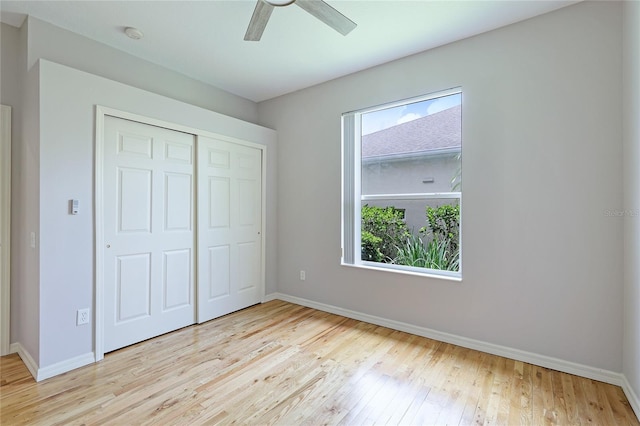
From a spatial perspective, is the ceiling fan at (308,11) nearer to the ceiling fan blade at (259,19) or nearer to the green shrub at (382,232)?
the ceiling fan blade at (259,19)

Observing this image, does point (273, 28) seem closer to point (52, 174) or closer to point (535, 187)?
point (52, 174)

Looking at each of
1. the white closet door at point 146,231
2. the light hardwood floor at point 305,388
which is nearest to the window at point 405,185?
the light hardwood floor at point 305,388

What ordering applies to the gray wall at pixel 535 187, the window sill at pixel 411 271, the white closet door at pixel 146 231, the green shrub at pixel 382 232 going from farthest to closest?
the green shrub at pixel 382 232
the window sill at pixel 411 271
the white closet door at pixel 146 231
the gray wall at pixel 535 187

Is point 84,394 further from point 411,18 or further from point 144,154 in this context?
point 411,18

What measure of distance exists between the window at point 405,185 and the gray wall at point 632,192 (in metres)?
1.07

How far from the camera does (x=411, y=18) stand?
2381 millimetres

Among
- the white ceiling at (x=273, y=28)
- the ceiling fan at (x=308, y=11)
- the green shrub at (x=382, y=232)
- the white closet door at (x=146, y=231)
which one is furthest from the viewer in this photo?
the green shrub at (x=382, y=232)

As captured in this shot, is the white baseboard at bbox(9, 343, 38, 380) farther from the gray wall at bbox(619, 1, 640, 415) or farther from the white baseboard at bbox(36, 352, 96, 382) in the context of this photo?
the gray wall at bbox(619, 1, 640, 415)

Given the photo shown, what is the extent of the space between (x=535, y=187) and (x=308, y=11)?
213 centimetres

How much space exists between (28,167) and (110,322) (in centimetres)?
139

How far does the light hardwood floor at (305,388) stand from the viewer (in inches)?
70.2

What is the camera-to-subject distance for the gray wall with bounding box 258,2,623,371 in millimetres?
2113

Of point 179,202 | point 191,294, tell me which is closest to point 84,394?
point 191,294

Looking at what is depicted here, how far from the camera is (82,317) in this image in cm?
238
